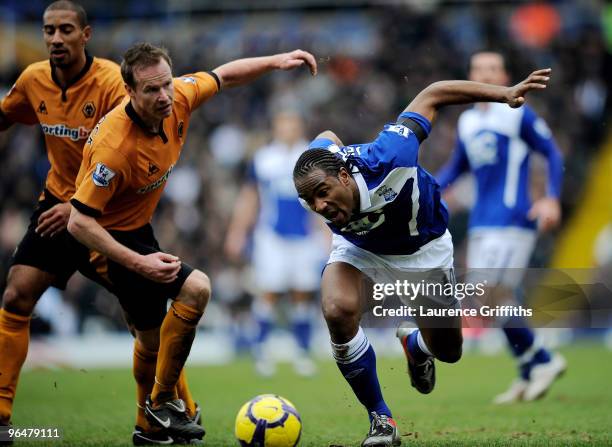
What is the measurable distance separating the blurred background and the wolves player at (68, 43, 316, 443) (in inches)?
298

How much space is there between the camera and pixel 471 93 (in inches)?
212

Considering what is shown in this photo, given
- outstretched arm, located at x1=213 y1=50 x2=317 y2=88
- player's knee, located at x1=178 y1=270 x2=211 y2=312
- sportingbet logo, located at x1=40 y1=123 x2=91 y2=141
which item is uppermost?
outstretched arm, located at x1=213 y1=50 x2=317 y2=88

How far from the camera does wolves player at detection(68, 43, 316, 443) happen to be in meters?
5.14

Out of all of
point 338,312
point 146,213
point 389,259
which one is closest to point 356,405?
point 389,259

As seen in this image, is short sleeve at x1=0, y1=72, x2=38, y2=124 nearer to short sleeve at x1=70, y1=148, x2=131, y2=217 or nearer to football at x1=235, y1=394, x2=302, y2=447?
short sleeve at x1=70, y1=148, x2=131, y2=217

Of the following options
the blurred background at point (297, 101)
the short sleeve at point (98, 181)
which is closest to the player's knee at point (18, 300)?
the short sleeve at point (98, 181)

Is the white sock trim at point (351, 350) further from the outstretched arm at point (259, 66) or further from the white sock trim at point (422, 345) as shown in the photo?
the outstretched arm at point (259, 66)

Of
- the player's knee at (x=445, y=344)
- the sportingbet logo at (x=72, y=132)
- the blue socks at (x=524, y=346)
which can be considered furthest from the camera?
the blue socks at (x=524, y=346)

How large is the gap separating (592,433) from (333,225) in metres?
2.07

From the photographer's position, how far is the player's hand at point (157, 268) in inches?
202

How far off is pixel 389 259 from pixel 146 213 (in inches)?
60.6

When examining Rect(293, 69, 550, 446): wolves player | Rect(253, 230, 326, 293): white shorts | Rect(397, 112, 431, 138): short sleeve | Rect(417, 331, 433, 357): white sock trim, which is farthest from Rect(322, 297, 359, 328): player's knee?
Rect(253, 230, 326, 293): white shorts

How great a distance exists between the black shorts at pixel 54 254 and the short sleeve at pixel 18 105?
85 centimetres

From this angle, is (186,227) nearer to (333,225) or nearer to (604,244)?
(604,244)
